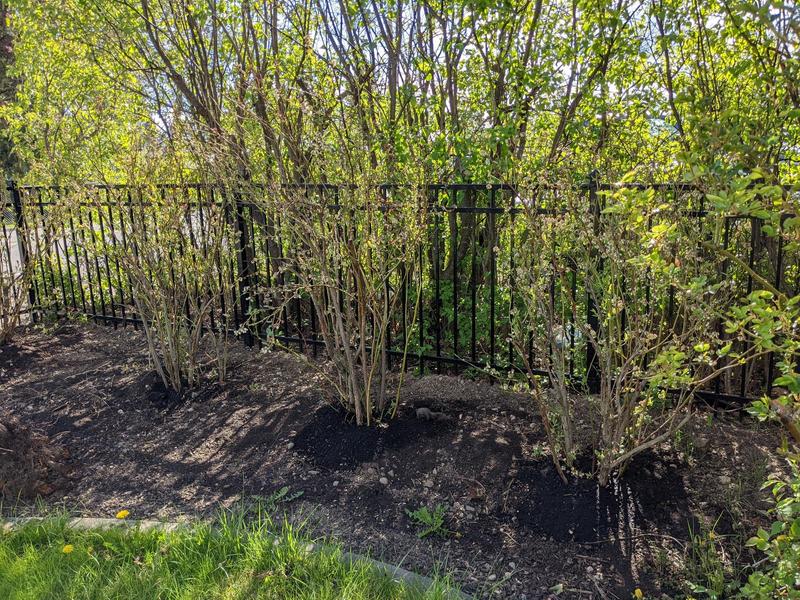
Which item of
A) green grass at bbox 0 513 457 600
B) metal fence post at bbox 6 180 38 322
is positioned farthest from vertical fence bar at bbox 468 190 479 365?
metal fence post at bbox 6 180 38 322

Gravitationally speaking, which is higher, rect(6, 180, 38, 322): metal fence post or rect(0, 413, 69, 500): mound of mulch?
rect(6, 180, 38, 322): metal fence post

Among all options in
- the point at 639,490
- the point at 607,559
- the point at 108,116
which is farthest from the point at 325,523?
the point at 108,116

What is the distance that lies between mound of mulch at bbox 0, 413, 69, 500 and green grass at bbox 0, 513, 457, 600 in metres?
0.50

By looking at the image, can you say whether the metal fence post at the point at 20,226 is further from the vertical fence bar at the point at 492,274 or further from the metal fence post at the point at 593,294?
the metal fence post at the point at 593,294

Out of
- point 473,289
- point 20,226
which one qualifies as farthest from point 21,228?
point 473,289

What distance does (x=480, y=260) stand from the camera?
5.27 metres

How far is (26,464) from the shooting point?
369 centimetres

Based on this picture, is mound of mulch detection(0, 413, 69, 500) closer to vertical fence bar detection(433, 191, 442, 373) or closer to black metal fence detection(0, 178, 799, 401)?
black metal fence detection(0, 178, 799, 401)

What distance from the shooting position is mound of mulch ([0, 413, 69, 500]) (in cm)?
356

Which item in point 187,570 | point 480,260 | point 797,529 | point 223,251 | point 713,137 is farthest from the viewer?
point 480,260

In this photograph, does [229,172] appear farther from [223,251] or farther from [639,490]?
[639,490]

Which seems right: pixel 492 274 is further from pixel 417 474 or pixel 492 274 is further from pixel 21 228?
pixel 21 228

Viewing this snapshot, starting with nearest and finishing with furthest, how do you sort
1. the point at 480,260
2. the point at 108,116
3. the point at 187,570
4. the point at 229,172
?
the point at 187,570 < the point at 229,172 < the point at 480,260 < the point at 108,116

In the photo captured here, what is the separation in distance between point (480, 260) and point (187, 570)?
3286 millimetres
